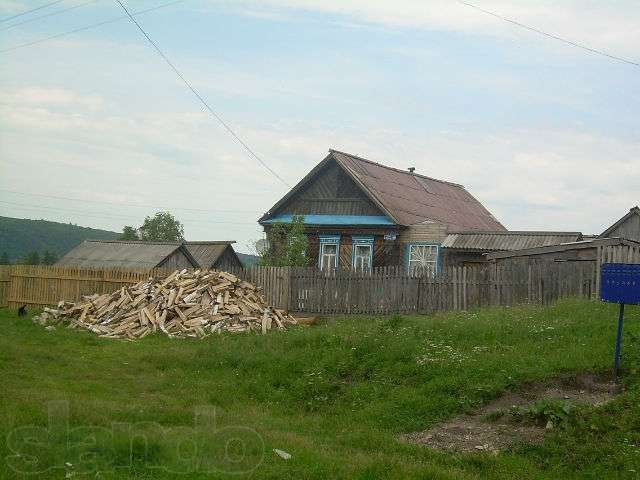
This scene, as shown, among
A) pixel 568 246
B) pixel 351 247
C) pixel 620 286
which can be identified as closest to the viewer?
pixel 620 286

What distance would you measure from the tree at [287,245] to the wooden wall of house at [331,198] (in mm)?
1955

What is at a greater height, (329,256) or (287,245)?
(287,245)

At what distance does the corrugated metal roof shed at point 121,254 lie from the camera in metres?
27.7

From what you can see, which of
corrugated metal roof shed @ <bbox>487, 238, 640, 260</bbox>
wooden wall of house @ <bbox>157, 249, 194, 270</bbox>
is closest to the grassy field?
corrugated metal roof shed @ <bbox>487, 238, 640, 260</bbox>

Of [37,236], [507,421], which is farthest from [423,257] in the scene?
[37,236]

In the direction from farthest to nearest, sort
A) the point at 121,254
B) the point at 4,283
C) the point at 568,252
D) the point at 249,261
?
the point at 249,261 → the point at 121,254 → the point at 4,283 → the point at 568,252

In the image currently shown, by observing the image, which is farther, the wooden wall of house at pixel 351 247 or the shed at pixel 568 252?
the wooden wall of house at pixel 351 247

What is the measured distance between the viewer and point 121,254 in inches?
1119

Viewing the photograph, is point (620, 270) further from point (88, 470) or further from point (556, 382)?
point (88, 470)

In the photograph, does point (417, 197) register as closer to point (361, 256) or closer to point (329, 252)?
point (361, 256)

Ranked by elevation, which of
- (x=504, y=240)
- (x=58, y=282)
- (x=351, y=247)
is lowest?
(x=58, y=282)

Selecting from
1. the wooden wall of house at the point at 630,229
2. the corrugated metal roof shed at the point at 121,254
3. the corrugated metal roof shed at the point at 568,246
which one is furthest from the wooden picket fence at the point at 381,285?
the wooden wall of house at the point at 630,229

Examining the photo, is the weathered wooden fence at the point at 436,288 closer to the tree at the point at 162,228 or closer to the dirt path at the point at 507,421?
the dirt path at the point at 507,421

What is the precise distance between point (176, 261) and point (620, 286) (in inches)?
822
